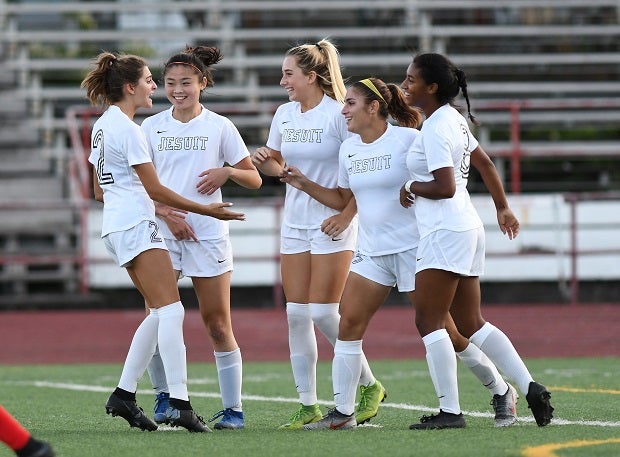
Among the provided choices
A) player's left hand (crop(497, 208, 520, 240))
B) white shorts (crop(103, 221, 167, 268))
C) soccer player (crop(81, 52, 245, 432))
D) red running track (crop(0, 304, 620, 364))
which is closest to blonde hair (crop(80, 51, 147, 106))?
soccer player (crop(81, 52, 245, 432))

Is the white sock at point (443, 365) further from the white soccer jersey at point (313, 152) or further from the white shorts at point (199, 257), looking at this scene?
the white shorts at point (199, 257)

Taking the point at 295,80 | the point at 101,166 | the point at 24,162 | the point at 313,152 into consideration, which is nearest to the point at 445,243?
the point at 313,152

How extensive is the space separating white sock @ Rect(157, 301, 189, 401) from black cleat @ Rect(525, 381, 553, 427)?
166cm

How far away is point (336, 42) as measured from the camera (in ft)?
66.6

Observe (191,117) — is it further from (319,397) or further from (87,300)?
(87,300)

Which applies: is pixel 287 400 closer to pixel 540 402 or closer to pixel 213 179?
pixel 213 179

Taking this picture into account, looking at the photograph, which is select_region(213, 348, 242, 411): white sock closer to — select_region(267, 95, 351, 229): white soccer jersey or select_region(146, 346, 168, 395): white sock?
select_region(146, 346, 168, 395): white sock

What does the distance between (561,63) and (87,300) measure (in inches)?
331

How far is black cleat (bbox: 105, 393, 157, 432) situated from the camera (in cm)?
632

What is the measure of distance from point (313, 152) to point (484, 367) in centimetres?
143

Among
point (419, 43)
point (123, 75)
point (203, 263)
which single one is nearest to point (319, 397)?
point (203, 263)

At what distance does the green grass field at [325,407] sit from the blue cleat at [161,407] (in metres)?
0.20

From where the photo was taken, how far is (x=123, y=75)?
6.55m

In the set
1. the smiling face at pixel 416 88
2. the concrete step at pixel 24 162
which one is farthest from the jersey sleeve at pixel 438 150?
the concrete step at pixel 24 162
